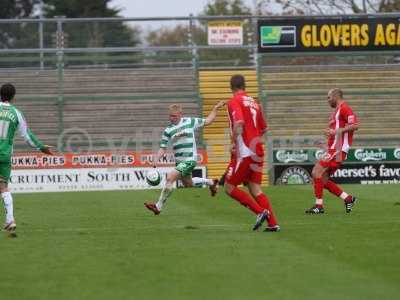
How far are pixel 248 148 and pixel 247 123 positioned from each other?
1.12 feet

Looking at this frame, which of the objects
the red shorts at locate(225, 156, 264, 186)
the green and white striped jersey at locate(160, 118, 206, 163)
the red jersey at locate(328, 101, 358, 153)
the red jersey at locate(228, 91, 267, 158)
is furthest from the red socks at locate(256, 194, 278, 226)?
the green and white striped jersey at locate(160, 118, 206, 163)

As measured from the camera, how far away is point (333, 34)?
34500mm

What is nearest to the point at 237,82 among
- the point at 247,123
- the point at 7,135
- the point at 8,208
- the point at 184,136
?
the point at 247,123

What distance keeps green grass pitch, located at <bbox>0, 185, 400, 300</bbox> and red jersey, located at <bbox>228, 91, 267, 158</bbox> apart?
113 cm

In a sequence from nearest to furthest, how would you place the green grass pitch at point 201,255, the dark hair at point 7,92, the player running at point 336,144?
the green grass pitch at point 201,255 < the dark hair at point 7,92 < the player running at point 336,144

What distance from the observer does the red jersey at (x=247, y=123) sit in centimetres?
1364

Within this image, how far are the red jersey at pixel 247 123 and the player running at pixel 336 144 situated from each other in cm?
397

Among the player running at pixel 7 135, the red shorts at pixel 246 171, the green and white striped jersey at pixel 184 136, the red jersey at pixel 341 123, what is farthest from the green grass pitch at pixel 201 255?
the red jersey at pixel 341 123

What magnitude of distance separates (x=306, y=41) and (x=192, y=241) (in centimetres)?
2231

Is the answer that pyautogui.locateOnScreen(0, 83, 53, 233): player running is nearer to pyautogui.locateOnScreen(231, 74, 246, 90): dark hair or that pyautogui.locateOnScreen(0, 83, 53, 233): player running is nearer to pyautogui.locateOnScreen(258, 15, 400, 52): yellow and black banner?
pyautogui.locateOnScreen(231, 74, 246, 90): dark hair

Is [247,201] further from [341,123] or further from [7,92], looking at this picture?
[341,123]

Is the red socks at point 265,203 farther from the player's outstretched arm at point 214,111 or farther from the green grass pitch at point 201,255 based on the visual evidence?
the player's outstretched arm at point 214,111

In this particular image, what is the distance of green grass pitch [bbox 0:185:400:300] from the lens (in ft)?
29.3

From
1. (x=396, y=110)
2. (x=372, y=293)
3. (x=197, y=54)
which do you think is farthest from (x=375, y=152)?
(x=372, y=293)
